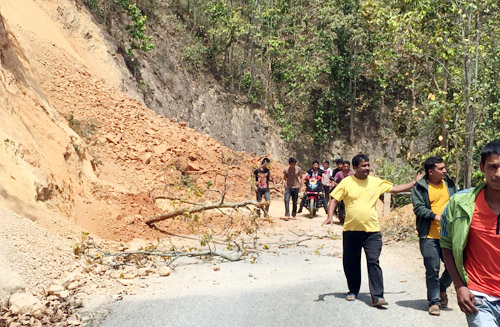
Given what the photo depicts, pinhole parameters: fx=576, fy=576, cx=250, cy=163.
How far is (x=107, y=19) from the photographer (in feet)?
81.5

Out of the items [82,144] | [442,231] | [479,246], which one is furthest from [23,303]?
[82,144]

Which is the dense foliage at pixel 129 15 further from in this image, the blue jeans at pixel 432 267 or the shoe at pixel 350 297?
the blue jeans at pixel 432 267

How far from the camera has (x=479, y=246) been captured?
11.4 ft

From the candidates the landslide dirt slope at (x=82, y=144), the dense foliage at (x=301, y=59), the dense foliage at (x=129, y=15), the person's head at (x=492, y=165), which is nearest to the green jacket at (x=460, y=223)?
the person's head at (x=492, y=165)

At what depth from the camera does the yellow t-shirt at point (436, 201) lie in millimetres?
6398

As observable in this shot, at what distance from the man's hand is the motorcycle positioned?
12.2m

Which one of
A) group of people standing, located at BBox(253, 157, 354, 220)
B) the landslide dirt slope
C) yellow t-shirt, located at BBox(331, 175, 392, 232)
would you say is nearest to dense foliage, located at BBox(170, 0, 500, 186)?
the landslide dirt slope

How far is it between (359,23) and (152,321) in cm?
2985

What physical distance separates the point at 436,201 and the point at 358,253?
1.09 metres

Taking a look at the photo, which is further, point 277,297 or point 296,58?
point 296,58

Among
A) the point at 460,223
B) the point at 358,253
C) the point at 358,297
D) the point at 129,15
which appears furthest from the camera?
the point at 129,15

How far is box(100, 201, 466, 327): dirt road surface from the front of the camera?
5977 millimetres

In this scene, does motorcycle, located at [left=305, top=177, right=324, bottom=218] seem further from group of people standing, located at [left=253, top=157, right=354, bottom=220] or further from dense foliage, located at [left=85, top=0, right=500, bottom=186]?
dense foliage, located at [left=85, top=0, right=500, bottom=186]

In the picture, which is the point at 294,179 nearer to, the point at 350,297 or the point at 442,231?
the point at 350,297
